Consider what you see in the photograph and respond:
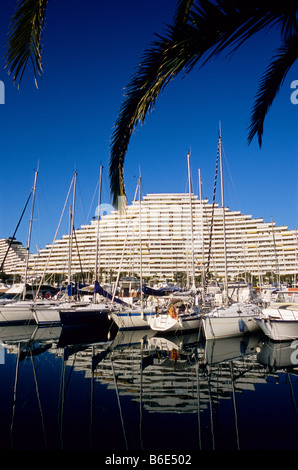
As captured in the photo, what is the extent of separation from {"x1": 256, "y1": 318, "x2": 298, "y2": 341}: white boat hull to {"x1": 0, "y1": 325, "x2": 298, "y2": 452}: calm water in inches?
17.0

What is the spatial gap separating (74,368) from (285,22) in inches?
452

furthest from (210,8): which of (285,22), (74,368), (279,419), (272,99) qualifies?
(74,368)

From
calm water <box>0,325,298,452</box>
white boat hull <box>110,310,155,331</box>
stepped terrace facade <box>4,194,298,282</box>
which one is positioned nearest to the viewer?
calm water <box>0,325,298,452</box>

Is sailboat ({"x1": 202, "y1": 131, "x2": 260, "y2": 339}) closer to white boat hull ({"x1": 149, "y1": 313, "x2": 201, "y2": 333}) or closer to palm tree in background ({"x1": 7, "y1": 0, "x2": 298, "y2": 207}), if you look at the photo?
white boat hull ({"x1": 149, "y1": 313, "x2": 201, "y2": 333})

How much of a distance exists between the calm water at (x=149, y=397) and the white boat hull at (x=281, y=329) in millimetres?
431

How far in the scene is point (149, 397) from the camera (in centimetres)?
804

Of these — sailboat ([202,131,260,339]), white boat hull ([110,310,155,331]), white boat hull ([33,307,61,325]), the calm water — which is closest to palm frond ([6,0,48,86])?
the calm water

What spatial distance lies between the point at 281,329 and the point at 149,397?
9.59m

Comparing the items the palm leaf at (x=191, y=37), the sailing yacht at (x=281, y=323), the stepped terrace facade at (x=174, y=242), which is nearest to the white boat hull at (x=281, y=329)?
the sailing yacht at (x=281, y=323)

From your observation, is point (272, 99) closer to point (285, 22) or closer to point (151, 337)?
point (285, 22)

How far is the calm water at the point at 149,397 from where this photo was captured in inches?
218

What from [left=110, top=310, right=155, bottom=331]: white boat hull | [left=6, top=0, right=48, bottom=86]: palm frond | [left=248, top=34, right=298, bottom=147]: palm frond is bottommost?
[left=110, top=310, right=155, bottom=331]: white boat hull

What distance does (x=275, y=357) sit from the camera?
12398 mm

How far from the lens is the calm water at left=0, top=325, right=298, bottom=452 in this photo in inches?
218
